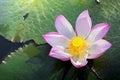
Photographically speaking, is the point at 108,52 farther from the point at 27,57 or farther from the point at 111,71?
the point at 27,57

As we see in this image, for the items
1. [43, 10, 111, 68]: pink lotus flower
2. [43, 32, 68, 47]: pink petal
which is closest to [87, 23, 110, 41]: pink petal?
[43, 10, 111, 68]: pink lotus flower

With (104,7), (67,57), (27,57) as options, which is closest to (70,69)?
(67,57)

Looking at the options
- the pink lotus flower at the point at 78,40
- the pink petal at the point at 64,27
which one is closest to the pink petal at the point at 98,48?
the pink lotus flower at the point at 78,40

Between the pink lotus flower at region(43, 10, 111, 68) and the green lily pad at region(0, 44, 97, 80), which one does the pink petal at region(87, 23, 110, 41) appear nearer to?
the pink lotus flower at region(43, 10, 111, 68)

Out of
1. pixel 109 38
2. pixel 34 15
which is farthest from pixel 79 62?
pixel 34 15

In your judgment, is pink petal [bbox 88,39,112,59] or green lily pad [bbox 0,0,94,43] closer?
pink petal [bbox 88,39,112,59]

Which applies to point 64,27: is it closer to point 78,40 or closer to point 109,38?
point 78,40

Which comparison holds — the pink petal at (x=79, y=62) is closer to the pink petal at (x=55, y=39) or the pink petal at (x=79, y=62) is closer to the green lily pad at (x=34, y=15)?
the pink petal at (x=55, y=39)
